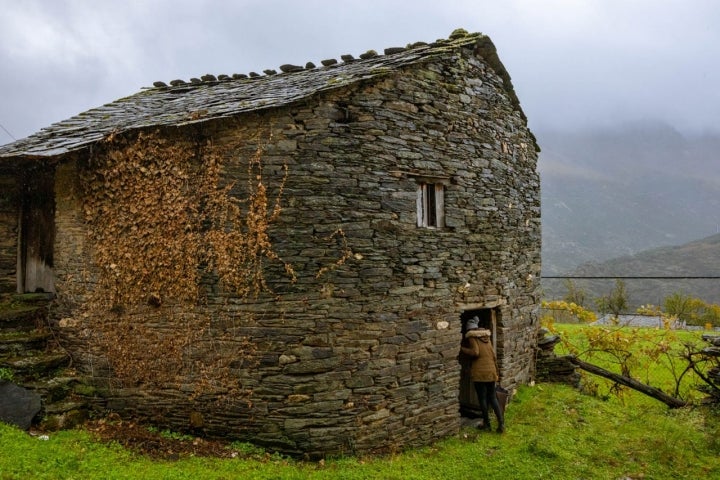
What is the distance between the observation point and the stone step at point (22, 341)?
6.83 metres

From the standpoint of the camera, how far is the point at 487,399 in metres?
7.61

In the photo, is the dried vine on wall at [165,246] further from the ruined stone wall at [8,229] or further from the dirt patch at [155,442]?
the ruined stone wall at [8,229]

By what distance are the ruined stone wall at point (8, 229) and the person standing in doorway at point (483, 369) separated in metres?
8.13

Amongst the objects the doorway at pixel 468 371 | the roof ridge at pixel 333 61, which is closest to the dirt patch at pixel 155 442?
the doorway at pixel 468 371

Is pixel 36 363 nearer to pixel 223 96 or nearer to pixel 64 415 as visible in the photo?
pixel 64 415

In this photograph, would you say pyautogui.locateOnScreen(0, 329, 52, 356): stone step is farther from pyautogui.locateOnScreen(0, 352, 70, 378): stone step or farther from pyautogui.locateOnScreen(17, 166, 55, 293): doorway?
pyautogui.locateOnScreen(17, 166, 55, 293): doorway

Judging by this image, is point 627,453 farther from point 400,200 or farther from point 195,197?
point 195,197

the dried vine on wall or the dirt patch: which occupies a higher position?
the dried vine on wall

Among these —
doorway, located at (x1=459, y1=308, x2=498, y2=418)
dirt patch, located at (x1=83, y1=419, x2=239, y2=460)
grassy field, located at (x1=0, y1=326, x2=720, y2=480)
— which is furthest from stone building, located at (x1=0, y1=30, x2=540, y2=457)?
grassy field, located at (x1=0, y1=326, x2=720, y2=480)

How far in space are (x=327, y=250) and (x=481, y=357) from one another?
3263 millimetres

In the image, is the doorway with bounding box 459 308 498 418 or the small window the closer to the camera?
the small window

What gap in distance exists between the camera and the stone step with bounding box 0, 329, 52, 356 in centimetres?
683

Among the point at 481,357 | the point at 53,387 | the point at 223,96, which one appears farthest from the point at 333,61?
the point at 53,387

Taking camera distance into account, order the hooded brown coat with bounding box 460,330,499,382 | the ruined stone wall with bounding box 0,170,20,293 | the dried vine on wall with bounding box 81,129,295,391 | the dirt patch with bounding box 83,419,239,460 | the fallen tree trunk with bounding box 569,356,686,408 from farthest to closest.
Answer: the fallen tree trunk with bounding box 569,356,686,408, the ruined stone wall with bounding box 0,170,20,293, the hooded brown coat with bounding box 460,330,499,382, the dried vine on wall with bounding box 81,129,295,391, the dirt patch with bounding box 83,419,239,460
